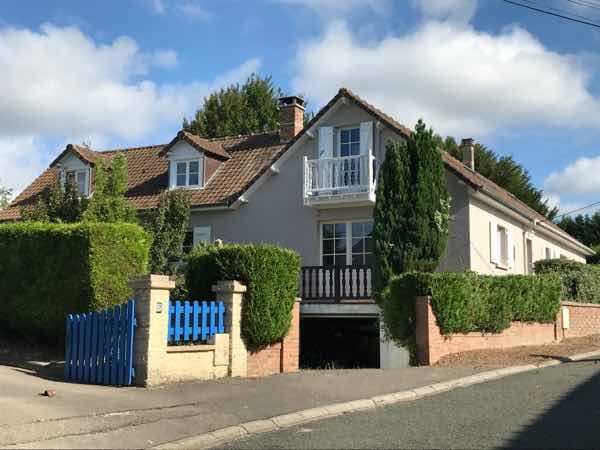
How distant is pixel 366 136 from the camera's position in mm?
21484

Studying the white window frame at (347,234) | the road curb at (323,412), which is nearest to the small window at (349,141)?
the white window frame at (347,234)

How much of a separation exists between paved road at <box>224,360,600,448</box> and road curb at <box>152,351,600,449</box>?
0.77 feet

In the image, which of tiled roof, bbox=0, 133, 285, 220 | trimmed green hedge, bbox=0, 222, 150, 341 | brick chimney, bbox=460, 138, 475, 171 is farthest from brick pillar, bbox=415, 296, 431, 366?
brick chimney, bbox=460, 138, 475, 171

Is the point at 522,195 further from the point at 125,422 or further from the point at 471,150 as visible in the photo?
the point at 125,422

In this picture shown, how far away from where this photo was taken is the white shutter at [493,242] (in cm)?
2152

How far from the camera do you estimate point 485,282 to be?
633 inches

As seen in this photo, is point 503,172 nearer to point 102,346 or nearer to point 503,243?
point 503,243

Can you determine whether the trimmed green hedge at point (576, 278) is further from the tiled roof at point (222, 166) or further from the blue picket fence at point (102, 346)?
the blue picket fence at point (102, 346)

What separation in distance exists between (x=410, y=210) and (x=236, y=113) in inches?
1071

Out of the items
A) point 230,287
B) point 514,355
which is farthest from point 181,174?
point 514,355

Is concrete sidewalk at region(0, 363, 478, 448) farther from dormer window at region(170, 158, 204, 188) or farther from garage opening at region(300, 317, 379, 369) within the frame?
dormer window at region(170, 158, 204, 188)

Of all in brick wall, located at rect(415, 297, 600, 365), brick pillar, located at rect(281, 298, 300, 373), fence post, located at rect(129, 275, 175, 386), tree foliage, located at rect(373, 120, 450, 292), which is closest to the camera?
fence post, located at rect(129, 275, 175, 386)

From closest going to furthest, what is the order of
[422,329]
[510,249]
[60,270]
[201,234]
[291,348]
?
[291,348] → [60,270] → [422,329] → [201,234] → [510,249]

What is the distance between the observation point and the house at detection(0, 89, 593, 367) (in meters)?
19.5
